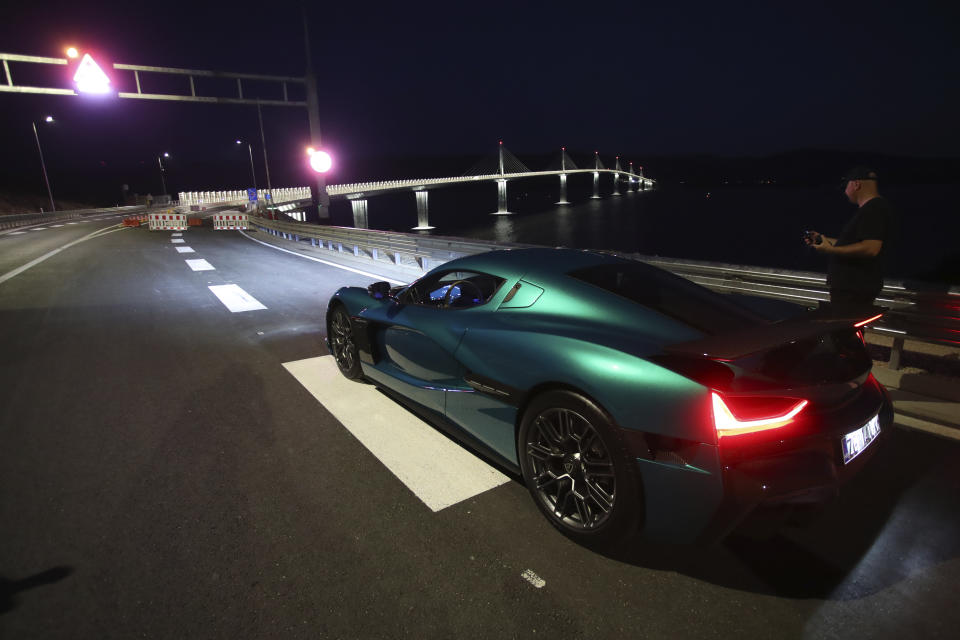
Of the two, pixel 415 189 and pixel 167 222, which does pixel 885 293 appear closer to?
pixel 167 222

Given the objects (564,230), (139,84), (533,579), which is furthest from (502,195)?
(533,579)

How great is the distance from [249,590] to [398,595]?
672mm

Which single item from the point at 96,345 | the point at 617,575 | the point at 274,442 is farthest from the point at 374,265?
the point at 617,575

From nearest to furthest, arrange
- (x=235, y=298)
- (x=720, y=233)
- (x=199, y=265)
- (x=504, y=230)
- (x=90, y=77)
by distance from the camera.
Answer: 1. (x=235, y=298)
2. (x=199, y=265)
3. (x=90, y=77)
4. (x=720, y=233)
5. (x=504, y=230)

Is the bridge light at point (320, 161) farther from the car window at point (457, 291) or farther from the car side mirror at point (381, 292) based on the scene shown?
the car window at point (457, 291)

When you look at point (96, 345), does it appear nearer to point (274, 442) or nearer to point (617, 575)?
point (274, 442)

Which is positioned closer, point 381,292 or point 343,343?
point 381,292

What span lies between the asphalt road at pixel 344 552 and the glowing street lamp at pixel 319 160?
13.4 meters

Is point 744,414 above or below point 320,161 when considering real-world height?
below

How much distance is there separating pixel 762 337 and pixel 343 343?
3.64 meters

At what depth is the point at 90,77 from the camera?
16.5 m

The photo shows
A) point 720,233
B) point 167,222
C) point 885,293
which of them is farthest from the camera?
point 720,233

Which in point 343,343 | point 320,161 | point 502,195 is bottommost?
point 343,343

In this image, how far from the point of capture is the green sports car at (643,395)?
199 centimetres
